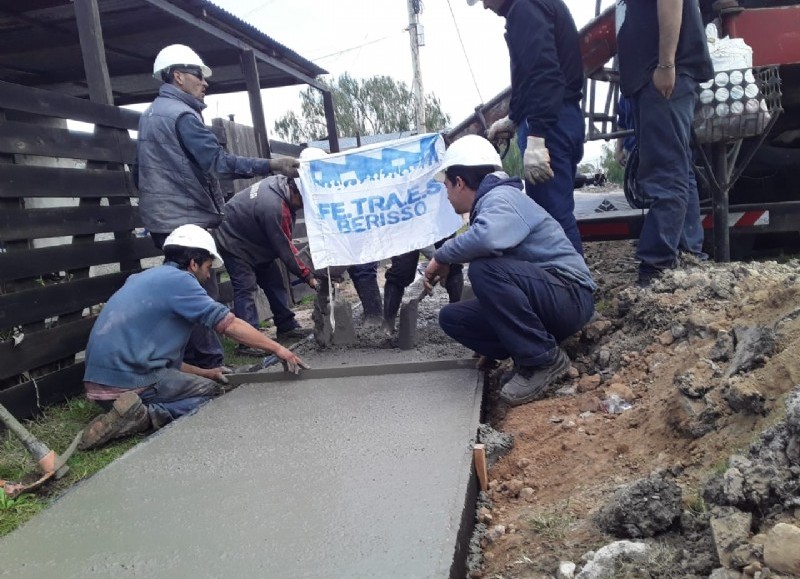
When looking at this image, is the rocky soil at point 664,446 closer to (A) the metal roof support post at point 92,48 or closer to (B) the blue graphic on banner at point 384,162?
(B) the blue graphic on banner at point 384,162

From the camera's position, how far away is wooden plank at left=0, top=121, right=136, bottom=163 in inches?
148

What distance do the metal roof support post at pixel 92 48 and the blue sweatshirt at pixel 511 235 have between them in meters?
3.15

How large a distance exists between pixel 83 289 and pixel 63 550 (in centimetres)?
251

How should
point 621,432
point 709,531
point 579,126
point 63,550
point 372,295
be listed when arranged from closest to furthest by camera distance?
point 709,531 < point 63,550 < point 621,432 < point 579,126 < point 372,295

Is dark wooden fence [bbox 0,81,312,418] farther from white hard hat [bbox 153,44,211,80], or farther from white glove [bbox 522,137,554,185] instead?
white glove [bbox 522,137,554,185]

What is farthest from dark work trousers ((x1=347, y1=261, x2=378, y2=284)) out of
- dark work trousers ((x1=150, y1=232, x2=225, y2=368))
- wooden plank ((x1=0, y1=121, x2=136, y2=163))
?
wooden plank ((x1=0, y1=121, x2=136, y2=163))

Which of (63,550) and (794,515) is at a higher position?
(794,515)

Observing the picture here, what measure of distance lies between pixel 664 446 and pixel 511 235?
1.27 metres

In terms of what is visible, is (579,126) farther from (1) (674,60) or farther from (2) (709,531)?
(2) (709,531)

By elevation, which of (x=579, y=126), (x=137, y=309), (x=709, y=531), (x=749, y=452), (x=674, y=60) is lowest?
(x=709, y=531)

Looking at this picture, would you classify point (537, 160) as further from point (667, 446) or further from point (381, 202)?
point (667, 446)

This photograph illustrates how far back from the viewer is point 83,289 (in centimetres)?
427

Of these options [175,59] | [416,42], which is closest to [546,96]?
[175,59]

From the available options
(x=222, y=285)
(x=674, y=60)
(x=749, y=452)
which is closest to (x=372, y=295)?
(x=222, y=285)
